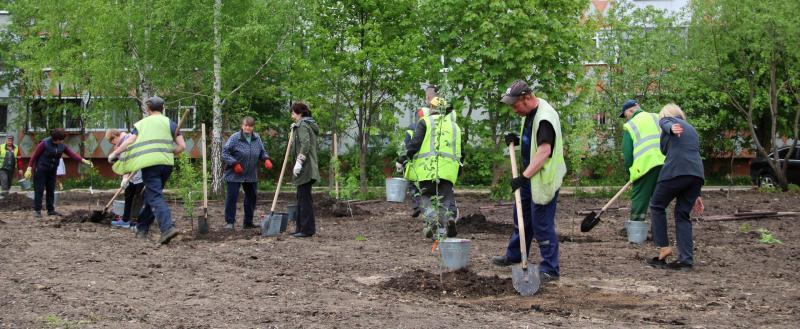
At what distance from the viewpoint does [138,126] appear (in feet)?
36.4

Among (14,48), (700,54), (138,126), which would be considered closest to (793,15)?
(700,54)

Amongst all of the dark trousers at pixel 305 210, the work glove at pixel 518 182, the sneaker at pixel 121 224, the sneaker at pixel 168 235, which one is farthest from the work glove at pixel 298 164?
the work glove at pixel 518 182

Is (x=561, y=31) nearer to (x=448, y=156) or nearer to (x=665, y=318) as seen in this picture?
(x=448, y=156)

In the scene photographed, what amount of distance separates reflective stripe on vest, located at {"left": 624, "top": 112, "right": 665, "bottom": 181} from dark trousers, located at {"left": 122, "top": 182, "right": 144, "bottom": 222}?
653 cm

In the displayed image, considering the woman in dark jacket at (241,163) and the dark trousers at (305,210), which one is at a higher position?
the woman in dark jacket at (241,163)

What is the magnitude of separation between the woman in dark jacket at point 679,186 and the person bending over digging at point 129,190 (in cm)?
675

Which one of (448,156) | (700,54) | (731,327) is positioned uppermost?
(700,54)

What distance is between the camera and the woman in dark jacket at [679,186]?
9.27 m

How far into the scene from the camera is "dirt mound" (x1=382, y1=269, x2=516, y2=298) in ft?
25.2

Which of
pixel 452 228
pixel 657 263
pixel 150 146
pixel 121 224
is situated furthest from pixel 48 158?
pixel 657 263

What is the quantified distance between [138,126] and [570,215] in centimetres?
817

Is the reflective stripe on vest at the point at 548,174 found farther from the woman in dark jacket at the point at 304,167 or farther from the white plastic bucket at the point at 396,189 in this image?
the white plastic bucket at the point at 396,189

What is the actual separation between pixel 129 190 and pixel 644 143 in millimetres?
7028

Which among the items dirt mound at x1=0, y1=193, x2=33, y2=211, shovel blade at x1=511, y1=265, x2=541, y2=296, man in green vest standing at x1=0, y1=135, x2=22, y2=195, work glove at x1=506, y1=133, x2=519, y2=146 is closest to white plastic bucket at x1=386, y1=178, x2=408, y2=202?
dirt mound at x1=0, y1=193, x2=33, y2=211
